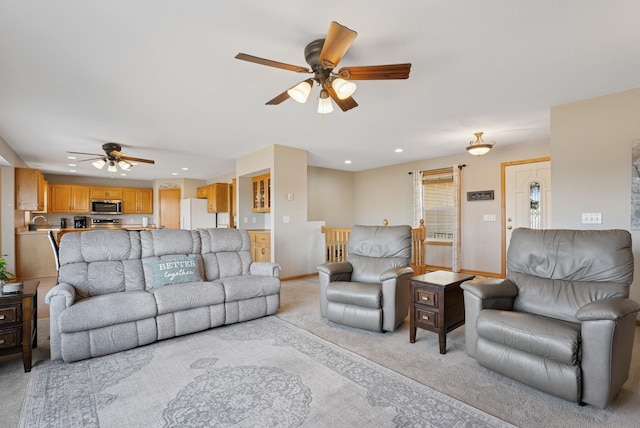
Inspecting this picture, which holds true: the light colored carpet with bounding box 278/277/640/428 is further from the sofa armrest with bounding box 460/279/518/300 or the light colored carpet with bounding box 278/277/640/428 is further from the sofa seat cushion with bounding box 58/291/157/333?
the sofa seat cushion with bounding box 58/291/157/333

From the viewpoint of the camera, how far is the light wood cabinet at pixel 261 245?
18.8 feet

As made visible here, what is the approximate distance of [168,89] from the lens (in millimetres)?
3197

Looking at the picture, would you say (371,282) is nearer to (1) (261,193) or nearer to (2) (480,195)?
(1) (261,193)

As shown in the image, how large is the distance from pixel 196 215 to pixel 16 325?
22.0 feet

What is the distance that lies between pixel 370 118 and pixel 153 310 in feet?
11.2

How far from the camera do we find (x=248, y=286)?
11.6 ft

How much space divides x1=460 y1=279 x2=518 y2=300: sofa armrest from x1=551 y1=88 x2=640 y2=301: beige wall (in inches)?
66.7

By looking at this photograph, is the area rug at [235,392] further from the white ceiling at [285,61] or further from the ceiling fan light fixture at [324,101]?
the white ceiling at [285,61]

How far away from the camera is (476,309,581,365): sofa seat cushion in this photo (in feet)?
6.29

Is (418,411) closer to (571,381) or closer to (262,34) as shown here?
(571,381)

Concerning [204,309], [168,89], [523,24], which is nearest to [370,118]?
[523,24]

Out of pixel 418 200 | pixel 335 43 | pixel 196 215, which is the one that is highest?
pixel 335 43

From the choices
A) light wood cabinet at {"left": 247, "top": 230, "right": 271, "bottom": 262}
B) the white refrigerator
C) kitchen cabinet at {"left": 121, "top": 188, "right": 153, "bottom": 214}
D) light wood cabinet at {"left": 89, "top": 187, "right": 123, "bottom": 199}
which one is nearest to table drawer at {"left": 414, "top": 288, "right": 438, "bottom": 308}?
light wood cabinet at {"left": 247, "top": 230, "right": 271, "bottom": 262}

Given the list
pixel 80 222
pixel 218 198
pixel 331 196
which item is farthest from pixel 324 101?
pixel 80 222
